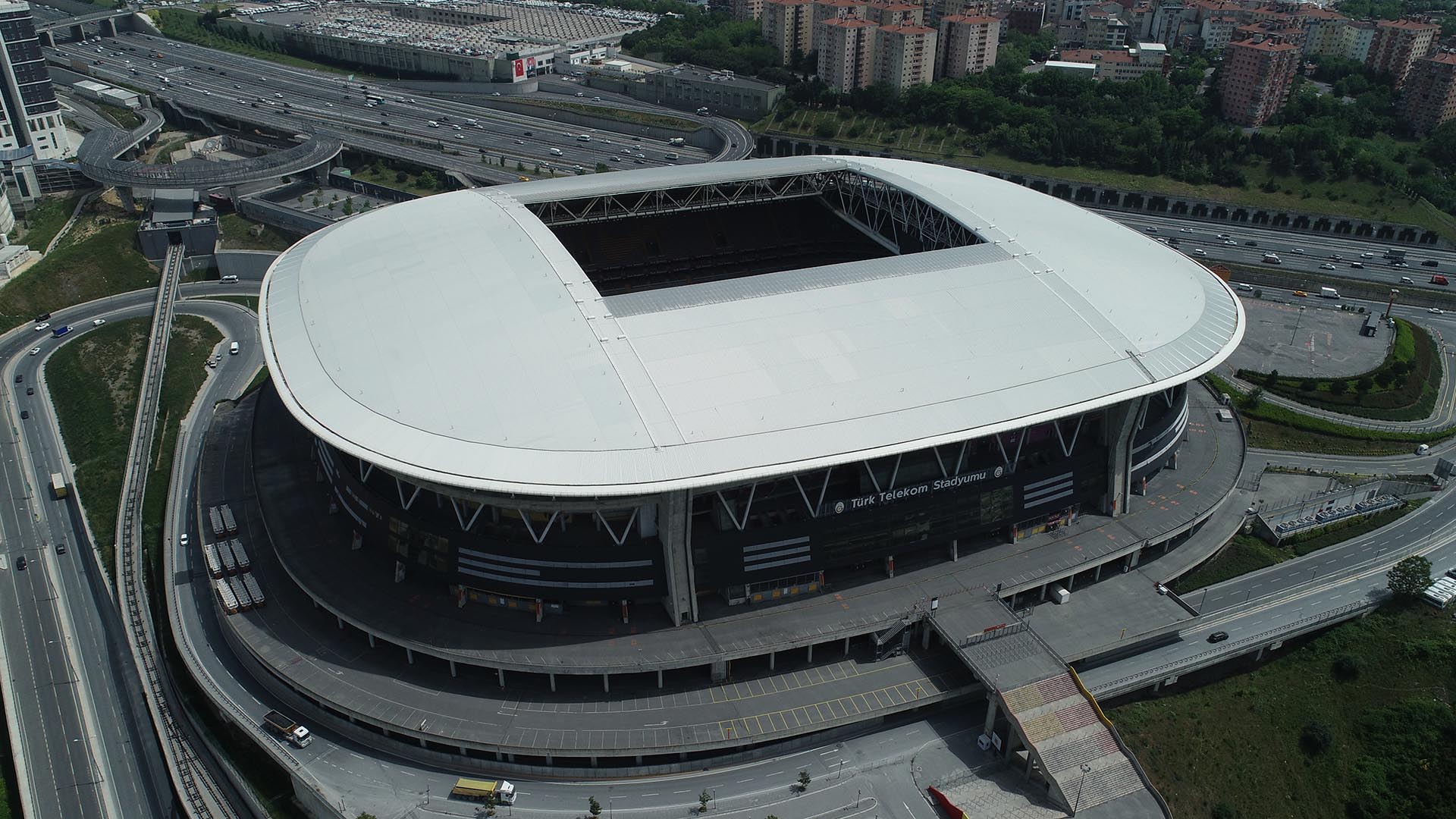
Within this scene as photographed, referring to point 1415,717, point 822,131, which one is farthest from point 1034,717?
point 822,131

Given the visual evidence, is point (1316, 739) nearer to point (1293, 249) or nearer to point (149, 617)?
point (149, 617)

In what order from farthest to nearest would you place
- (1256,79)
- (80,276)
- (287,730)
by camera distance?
(1256,79), (80,276), (287,730)

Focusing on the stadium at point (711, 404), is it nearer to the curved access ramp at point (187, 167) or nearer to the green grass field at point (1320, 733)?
the green grass field at point (1320, 733)

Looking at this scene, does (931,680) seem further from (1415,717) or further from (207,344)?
(207,344)

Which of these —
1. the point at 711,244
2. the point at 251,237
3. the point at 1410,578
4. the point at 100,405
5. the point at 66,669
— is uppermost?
the point at 711,244

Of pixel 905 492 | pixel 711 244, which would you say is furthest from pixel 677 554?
pixel 711 244

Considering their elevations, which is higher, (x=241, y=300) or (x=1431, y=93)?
(x=1431, y=93)
